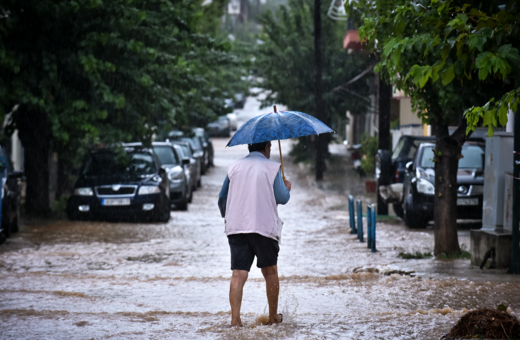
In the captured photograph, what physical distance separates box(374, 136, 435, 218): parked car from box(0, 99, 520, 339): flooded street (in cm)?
134

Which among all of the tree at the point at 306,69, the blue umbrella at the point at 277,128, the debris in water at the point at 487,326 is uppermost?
the tree at the point at 306,69

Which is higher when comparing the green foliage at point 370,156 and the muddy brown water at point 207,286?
the green foliage at point 370,156

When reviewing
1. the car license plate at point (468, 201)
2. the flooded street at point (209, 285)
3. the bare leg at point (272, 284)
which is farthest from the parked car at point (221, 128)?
the bare leg at point (272, 284)

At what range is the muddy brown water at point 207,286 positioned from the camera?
5891mm

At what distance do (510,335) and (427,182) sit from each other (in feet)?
31.8

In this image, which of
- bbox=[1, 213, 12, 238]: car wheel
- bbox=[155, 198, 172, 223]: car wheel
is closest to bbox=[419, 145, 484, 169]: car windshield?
bbox=[155, 198, 172, 223]: car wheel

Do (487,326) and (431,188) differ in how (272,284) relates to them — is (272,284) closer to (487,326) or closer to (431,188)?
(487,326)

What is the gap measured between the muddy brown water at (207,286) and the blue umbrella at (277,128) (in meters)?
1.49

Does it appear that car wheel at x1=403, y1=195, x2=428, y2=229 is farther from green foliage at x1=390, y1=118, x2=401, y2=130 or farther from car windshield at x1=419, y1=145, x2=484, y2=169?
green foliage at x1=390, y1=118, x2=401, y2=130

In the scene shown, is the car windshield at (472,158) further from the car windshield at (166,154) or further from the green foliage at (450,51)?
the car windshield at (166,154)

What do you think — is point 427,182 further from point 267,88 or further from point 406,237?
point 267,88

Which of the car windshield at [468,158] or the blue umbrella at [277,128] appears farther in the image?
the car windshield at [468,158]

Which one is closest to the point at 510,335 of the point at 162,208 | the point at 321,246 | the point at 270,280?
the point at 270,280

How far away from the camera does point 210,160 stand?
35.2 meters
